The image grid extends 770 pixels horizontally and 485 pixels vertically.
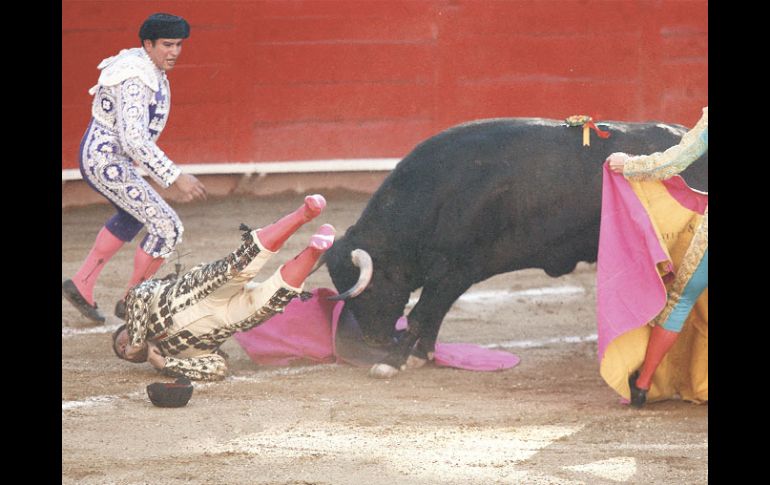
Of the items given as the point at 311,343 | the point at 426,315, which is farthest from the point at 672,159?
the point at 311,343

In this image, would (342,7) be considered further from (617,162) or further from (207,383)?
(617,162)

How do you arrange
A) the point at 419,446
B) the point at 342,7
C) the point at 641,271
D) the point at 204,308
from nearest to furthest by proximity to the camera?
1. the point at 419,446
2. the point at 641,271
3. the point at 204,308
4. the point at 342,7

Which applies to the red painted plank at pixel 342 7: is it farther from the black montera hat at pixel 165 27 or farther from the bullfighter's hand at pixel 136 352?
the bullfighter's hand at pixel 136 352

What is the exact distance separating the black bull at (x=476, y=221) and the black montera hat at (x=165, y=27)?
3.45 ft

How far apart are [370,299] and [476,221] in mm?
515

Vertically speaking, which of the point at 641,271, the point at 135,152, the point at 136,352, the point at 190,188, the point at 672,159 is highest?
the point at 672,159

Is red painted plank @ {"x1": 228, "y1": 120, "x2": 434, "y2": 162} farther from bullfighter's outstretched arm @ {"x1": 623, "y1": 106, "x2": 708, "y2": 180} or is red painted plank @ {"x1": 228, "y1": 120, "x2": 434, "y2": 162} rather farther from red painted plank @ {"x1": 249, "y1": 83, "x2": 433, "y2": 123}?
bullfighter's outstretched arm @ {"x1": 623, "y1": 106, "x2": 708, "y2": 180}

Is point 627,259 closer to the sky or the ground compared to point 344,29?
closer to the ground

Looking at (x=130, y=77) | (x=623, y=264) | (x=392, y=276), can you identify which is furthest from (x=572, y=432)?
(x=130, y=77)

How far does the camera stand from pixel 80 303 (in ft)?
18.0

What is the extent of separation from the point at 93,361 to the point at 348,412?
1208 millimetres

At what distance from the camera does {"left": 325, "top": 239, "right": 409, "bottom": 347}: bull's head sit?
5.01 meters

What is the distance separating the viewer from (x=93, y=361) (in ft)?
16.2

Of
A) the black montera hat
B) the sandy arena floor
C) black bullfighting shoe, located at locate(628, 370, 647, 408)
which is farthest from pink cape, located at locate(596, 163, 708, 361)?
the black montera hat
